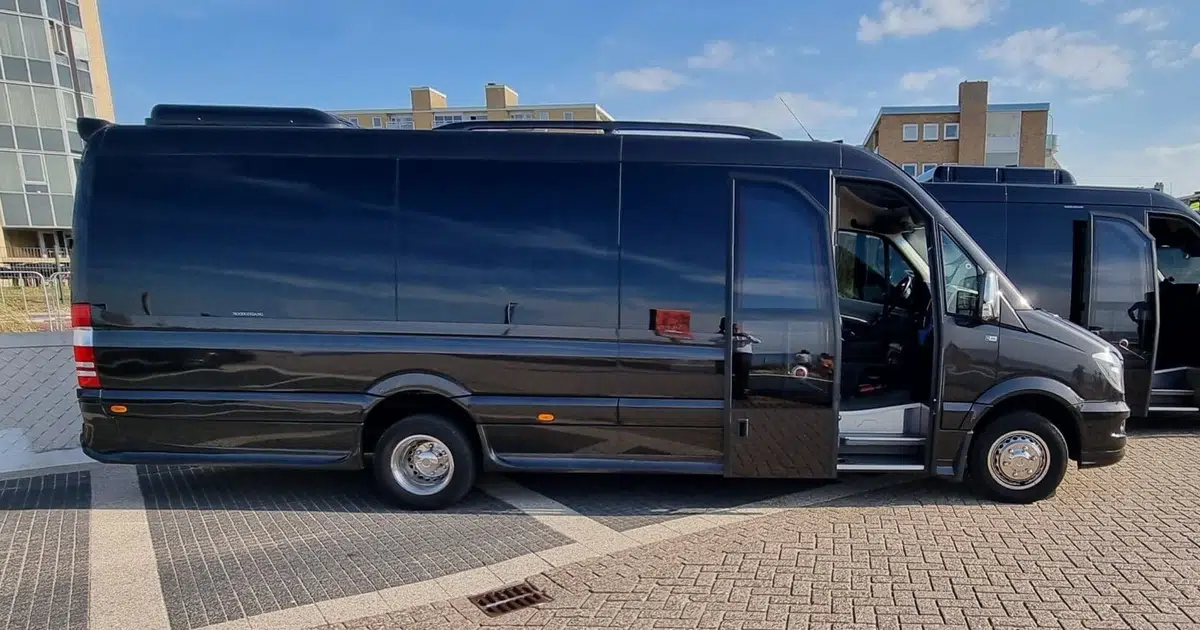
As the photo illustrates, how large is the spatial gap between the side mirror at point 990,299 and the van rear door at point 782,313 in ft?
3.61

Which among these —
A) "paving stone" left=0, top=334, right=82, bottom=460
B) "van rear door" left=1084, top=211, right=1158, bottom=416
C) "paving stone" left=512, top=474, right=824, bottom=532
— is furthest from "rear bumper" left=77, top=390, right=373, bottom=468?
"van rear door" left=1084, top=211, right=1158, bottom=416

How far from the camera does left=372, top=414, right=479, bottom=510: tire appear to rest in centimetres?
422

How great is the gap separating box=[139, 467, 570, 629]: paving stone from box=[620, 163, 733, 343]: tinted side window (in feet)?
5.71

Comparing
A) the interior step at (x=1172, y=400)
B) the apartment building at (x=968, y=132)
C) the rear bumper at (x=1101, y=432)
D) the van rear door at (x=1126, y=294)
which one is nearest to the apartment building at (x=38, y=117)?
the rear bumper at (x=1101, y=432)

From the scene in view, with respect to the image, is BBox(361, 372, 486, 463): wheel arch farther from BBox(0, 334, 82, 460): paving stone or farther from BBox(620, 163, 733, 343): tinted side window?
BBox(0, 334, 82, 460): paving stone

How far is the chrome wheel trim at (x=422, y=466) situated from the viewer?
4.27 m

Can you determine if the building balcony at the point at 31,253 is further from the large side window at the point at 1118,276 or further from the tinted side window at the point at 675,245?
the large side window at the point at 1118,276

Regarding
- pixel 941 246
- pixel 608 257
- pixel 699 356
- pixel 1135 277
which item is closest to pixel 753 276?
pixel 699 356

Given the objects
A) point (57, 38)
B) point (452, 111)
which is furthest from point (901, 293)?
point (452, 111)

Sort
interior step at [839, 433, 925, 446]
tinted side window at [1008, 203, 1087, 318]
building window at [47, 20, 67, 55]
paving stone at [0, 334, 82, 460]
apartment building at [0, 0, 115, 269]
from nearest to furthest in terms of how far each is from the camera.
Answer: interior step at [839, 433, 925, 446]
paving stone at [0, 334, 82, 460]
tinted side window at [1008, 203, 1087, 318]
apartment building at [0, 0, 115, 269]
building window at [47, 20, 67, 55]

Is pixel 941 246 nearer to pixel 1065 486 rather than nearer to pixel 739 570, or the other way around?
pixel 1065 486

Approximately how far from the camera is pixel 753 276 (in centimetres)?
405

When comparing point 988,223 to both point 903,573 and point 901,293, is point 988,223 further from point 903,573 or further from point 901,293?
point 903,573

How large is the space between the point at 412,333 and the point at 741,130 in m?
2.90
